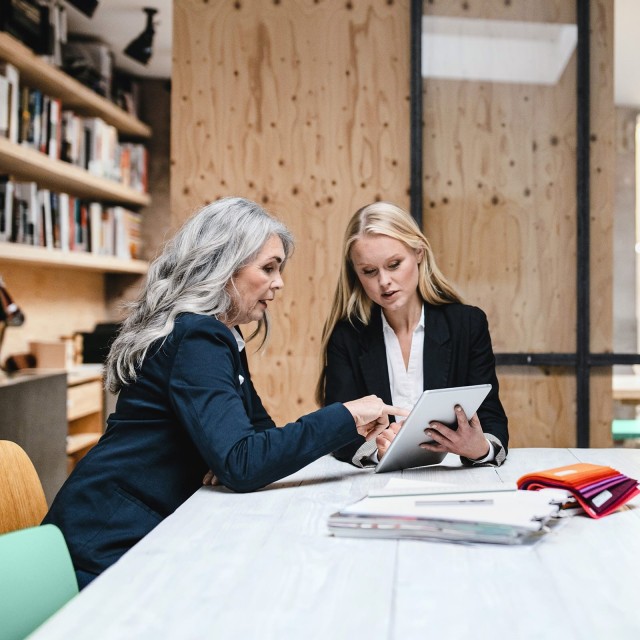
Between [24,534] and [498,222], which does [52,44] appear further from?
[24,534]

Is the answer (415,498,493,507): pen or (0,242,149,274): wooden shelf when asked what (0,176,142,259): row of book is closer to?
(0,242,149,274): wooden shelf

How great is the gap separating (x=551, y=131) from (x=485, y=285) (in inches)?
26.7

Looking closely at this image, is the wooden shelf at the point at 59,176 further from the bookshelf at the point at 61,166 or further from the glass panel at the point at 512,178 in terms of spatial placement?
the glass panel at the point at 512,178

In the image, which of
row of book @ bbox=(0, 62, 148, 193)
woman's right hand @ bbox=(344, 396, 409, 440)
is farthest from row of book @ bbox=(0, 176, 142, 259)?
woman's right hand @ bbox=(344, 396, 409, 440)

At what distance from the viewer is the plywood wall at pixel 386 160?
3111 mm

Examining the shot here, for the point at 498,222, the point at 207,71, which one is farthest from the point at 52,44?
the point at 498,222

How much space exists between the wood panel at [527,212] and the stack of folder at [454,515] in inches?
75.8

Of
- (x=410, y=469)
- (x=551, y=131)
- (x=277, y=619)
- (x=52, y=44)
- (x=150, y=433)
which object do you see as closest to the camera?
(x=277, y=619)

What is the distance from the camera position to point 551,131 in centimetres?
311

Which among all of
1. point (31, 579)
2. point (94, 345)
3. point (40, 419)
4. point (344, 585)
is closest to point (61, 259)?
point (94, 345)

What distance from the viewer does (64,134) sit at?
452 centimetres

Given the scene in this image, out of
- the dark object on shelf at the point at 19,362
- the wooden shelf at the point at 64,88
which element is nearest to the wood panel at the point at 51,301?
the dark object on shelf at the point at 19,362

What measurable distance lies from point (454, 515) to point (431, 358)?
1.06 meters

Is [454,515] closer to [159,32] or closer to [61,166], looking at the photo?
[61,166]
